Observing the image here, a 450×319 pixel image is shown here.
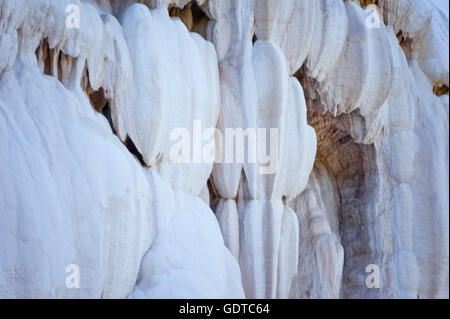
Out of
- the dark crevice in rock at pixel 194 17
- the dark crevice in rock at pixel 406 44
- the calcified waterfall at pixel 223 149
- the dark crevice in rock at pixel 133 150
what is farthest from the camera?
the dark crevice in rock at pixel 406 44

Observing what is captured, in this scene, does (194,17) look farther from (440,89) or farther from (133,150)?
(440,89)

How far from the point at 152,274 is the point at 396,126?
1.85m

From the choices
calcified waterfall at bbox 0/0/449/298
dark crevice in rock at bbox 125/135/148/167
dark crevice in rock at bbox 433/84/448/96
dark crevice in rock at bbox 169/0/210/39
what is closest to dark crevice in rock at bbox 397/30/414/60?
calcified waterfall at bbox 0/0/449/298

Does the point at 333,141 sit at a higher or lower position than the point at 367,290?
higher

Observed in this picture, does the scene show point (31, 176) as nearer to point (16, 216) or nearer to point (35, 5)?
point (16, 216)

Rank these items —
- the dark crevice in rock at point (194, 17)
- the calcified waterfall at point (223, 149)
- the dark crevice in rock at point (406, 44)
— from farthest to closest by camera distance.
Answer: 1. the dark crevice in rock at point (406, 44)
2. the dark crevice in rock at point (194, 17)
3. the calcified waterfall at point (223, 149)

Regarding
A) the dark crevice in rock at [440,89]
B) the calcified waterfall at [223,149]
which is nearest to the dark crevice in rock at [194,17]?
the calcified waterfall at [223,149]

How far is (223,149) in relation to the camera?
3730 millimetres

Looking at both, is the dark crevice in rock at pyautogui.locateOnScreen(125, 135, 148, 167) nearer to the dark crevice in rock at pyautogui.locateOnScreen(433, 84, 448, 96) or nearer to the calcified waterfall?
the calcified waterfall

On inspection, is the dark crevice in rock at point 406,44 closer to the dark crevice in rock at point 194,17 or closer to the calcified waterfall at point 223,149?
the calcified waterfall at point 223,149

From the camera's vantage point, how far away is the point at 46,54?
3.12 meters

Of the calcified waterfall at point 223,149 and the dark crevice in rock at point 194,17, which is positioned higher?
the dark crevice in rock at point 194,17

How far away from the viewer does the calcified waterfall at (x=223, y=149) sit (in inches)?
115

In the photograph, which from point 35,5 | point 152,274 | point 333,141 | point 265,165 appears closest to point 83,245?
point 152,274
